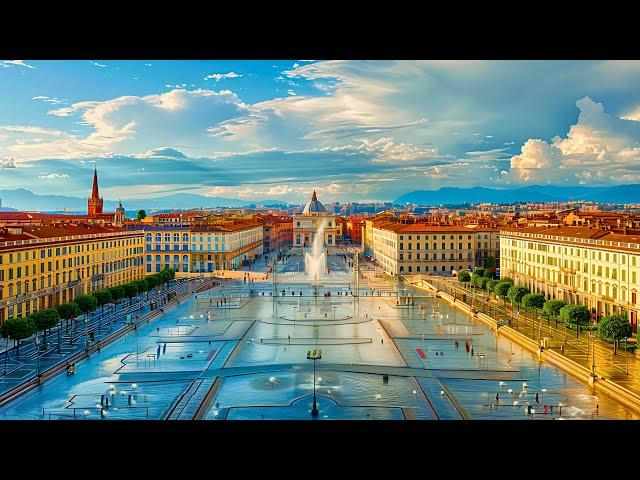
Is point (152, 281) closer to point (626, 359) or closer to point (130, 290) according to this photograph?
point (130, 290)

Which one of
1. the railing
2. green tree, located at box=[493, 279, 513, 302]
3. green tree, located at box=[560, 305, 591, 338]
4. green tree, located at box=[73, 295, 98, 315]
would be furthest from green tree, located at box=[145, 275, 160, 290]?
green tree, located at box=[560, 305, 591, 338]

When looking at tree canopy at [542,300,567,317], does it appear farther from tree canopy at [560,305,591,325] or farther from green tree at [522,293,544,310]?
green tree at [522,293,544,310]

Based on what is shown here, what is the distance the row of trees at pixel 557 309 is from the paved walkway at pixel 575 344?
1.66 ft

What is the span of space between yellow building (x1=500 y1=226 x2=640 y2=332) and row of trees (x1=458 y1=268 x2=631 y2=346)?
2.01 m

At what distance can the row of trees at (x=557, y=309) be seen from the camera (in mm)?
25703

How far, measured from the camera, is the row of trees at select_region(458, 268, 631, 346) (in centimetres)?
2570

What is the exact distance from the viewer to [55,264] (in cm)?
3797

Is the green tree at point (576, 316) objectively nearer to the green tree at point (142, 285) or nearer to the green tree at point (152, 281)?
the green tree at point (142, 285)

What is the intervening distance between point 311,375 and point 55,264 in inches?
873
